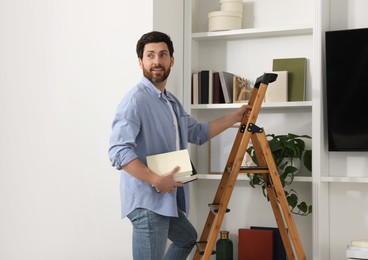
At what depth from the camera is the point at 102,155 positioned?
3.61 metres

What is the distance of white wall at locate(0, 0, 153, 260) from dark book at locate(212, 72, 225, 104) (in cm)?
57

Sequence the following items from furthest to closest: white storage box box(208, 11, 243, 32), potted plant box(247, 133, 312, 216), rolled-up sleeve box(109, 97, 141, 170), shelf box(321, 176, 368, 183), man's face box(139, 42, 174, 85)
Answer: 1. white storage box box(208, 11, 243, 32)
2. potted plant box(247, 133, 312, 216)
3. shelf box(321, 176, 368, 183)
4. man's face box(139, 42, 174, 85)
5. rolled-up sleeve box(109, 97, 141, 170)

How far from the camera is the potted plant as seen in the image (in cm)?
348

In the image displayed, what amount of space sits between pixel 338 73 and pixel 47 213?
1.98m

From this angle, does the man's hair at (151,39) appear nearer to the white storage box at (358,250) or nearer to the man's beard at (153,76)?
the man's beard at (153,76)

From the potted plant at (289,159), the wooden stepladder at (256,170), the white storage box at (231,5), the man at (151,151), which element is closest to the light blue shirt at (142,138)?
the man at (151,151)

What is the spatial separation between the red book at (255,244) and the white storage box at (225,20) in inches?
49.7

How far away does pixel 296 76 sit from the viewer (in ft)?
11.9

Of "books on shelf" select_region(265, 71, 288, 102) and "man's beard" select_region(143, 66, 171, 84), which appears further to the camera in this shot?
"books on shelf" select_region(265, 71, 288, 102)

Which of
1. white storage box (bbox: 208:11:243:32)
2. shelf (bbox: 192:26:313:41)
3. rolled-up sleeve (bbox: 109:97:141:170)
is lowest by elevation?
rolled-up sleeve (bbox: 109:97:141:170)

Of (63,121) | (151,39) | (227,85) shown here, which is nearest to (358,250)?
(227,85)

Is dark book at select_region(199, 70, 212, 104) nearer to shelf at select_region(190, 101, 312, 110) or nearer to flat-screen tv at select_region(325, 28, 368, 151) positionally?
shelf at select_region(190, 101, 312, 110)

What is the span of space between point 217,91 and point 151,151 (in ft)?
3.79

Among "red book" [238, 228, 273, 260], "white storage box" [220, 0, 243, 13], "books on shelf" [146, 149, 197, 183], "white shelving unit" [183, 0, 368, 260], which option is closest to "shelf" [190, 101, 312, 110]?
"white shelving unit" [183, 0, 368, 260]
